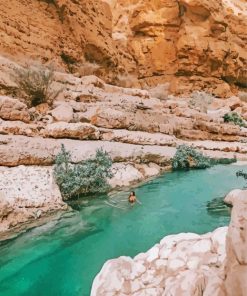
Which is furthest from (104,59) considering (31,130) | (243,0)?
(243,0)

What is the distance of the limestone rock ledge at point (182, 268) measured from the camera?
3377 millimetres

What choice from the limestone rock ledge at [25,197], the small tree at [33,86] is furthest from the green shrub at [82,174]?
the small tree at [33,86]

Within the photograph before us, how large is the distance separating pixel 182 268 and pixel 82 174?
18.7 feet

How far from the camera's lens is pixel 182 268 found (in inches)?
200

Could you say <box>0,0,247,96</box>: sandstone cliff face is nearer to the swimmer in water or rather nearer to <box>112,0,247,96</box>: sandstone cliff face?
<box>112,0,247,96</box>: sandstone cliff face

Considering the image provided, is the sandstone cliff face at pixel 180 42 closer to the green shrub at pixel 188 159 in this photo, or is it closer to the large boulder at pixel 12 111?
the green shrub at pixel 188 159

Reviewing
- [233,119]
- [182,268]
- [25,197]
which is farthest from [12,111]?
[233,119]

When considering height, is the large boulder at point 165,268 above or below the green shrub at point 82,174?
below

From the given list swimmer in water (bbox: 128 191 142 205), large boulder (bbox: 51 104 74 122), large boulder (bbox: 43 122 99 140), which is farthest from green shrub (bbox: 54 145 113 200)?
large boulder (bbox: 51 104 74 122)

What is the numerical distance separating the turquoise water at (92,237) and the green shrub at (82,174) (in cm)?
47

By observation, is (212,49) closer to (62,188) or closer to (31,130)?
(31,130)

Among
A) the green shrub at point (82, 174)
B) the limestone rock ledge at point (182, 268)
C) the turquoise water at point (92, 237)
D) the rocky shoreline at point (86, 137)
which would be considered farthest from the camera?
the green shrub at point (82, 174)

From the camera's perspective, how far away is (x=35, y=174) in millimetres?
9812

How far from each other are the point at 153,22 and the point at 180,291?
2963cm
